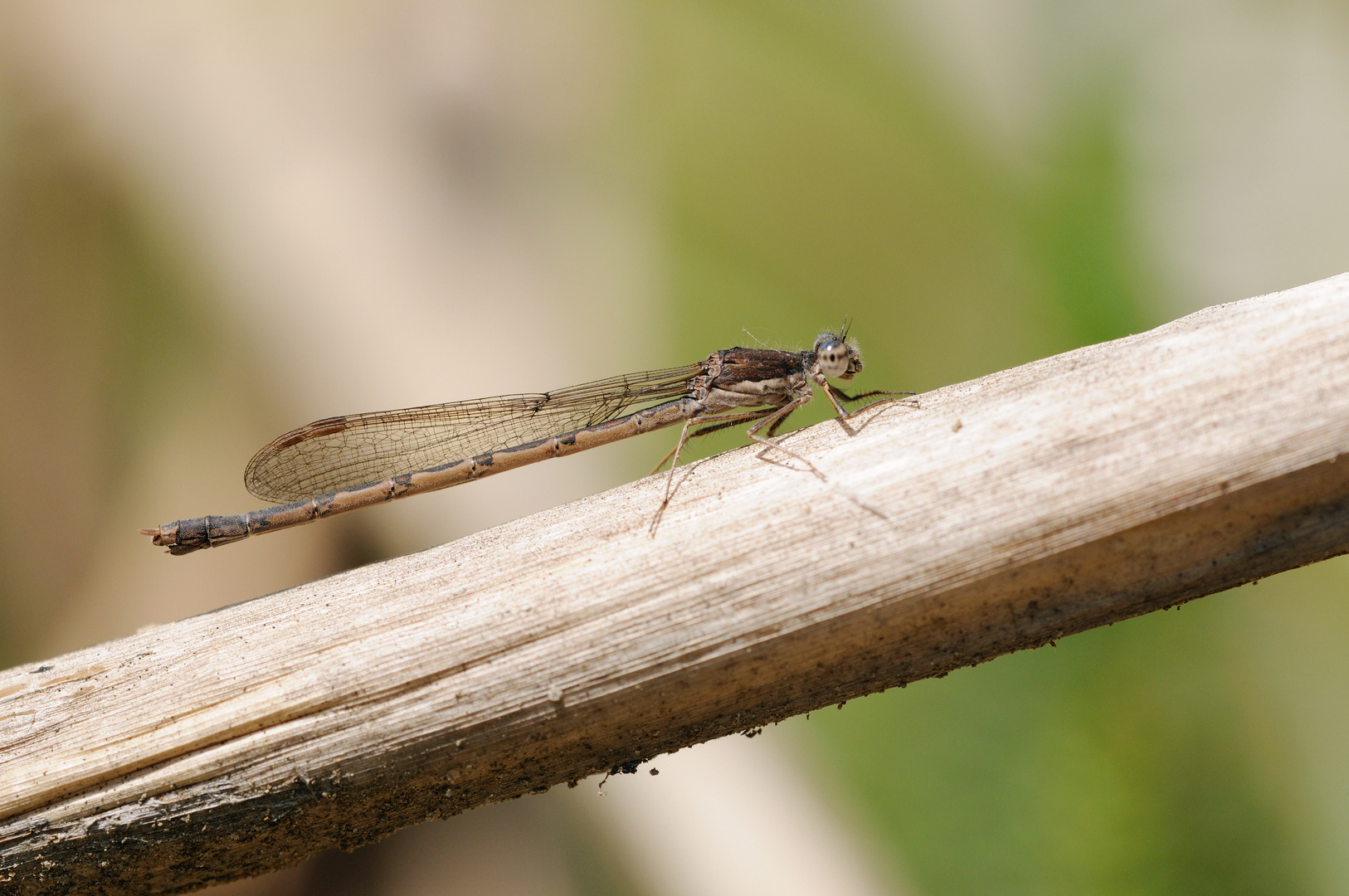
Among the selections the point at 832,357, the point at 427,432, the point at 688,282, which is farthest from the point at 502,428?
the point at 688,282

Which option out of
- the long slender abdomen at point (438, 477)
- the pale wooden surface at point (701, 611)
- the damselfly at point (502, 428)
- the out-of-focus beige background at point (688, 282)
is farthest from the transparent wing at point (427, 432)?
the pale wooden surface at point (701, 611)

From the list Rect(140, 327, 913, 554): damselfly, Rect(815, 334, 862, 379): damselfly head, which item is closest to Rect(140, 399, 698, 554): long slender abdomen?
Rect(140, 327, 913, 554): damselfly

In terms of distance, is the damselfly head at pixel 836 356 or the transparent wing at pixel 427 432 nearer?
the damselfly head at pixel 836 356

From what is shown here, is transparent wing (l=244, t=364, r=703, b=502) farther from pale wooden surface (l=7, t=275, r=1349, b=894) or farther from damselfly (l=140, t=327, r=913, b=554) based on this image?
pale wooden surface (l=7, t=275, r=1349, b=894)

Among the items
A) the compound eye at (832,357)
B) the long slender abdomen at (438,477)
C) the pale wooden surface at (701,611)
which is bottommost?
the pale wooden surface at (701,611)

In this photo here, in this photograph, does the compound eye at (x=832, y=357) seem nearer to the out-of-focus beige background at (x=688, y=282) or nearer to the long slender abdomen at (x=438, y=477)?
the out-of-focus beige background at (x=688, y=282)

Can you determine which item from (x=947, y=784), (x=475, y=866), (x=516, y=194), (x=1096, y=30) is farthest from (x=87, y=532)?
(x=1096, y=30)
